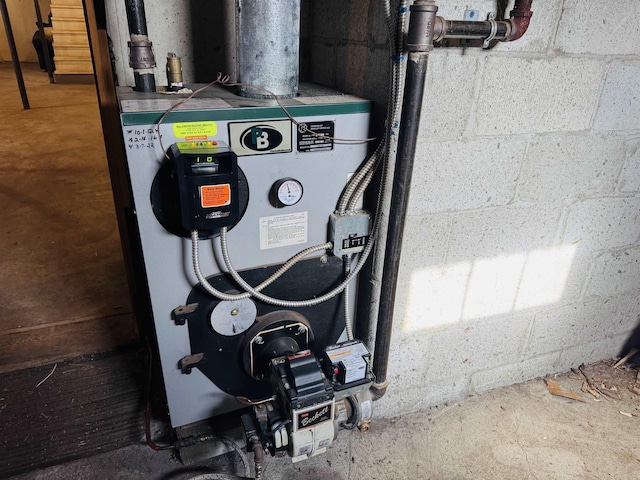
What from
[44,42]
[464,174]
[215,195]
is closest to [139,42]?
[215,195]

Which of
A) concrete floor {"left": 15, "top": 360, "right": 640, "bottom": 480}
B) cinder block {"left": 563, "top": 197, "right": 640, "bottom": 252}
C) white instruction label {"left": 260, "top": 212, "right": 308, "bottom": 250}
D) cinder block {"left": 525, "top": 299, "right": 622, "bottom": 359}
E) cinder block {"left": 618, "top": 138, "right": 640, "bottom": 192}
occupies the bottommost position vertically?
concrete floor {"left": 15, "top": 360, "right": 640, "bottom": 480}

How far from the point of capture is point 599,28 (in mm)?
1228

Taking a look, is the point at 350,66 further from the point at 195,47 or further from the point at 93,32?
the point at 93,32

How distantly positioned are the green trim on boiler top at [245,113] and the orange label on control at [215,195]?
0.15 meters

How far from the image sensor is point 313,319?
1296mm

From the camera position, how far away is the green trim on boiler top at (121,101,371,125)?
91 centimetres

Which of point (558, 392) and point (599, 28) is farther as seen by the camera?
point (558, 392)

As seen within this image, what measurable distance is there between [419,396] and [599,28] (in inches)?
48.3

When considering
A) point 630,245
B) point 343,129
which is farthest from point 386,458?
point 630,245

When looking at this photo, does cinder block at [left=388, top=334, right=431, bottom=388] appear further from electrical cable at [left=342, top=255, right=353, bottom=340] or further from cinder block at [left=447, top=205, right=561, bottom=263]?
cinder block at [left=447, top=205, right=561, bottom=263]

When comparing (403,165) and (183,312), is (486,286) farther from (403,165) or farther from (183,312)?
(183,312)

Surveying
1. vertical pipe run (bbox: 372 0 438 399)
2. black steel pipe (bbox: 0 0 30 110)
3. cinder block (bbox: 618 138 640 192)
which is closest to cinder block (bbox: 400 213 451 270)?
vertical pipe run (bbox: 372 0 438 399)

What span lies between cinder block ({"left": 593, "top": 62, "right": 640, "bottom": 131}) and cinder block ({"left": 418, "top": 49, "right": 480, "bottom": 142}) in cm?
47

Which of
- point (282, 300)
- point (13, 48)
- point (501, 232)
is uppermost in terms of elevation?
point (13, 48)
